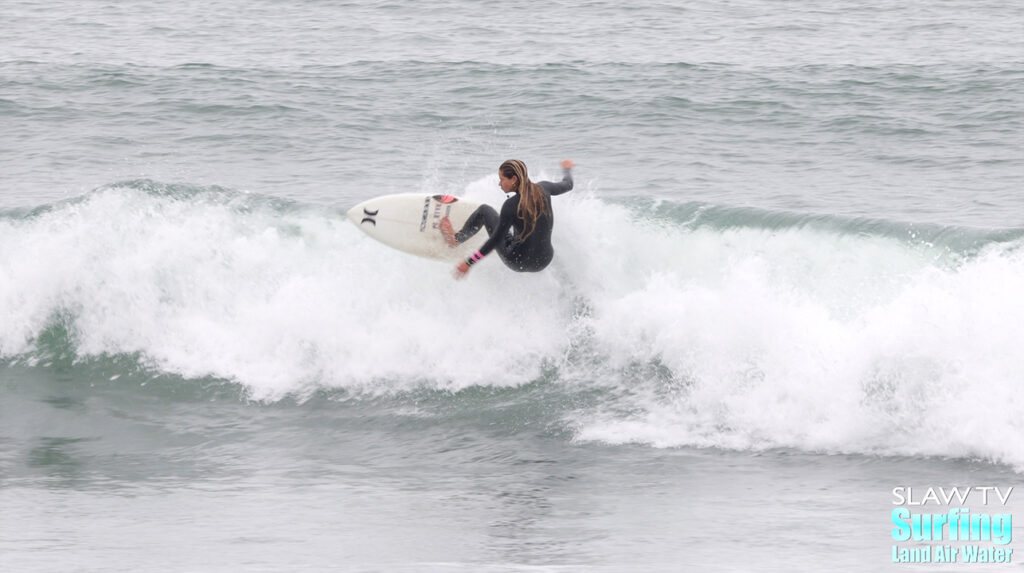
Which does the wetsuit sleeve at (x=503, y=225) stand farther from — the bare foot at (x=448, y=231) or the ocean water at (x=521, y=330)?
the ocean water at (x=521, y=330)

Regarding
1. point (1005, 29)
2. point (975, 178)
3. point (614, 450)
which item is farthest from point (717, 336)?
point (1005, 29)

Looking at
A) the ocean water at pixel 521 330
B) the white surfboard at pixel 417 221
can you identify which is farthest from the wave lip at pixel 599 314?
the white surfboard at pixel 417 221

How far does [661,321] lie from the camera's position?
10.4 m

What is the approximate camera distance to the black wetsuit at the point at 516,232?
939 cm

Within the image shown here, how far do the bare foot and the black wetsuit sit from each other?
27 centimetres

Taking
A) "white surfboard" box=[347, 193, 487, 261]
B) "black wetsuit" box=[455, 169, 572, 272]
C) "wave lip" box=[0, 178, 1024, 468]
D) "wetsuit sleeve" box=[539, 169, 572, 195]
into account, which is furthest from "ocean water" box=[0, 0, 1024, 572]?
"wetsuit sleeve" box=[539, 169, 572, 195]

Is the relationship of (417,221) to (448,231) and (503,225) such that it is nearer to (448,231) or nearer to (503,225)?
(448,231)

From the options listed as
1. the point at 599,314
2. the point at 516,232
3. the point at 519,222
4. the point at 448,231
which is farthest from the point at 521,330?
the point at 519,222

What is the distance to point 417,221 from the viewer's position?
1055 centimetres

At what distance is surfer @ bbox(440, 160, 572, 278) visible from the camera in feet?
30.0

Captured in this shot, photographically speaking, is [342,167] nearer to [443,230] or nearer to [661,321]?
[443,230]

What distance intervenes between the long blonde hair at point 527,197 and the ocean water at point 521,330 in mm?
1278

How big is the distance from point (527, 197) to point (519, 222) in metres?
0.26

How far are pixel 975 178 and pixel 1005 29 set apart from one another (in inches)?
385
